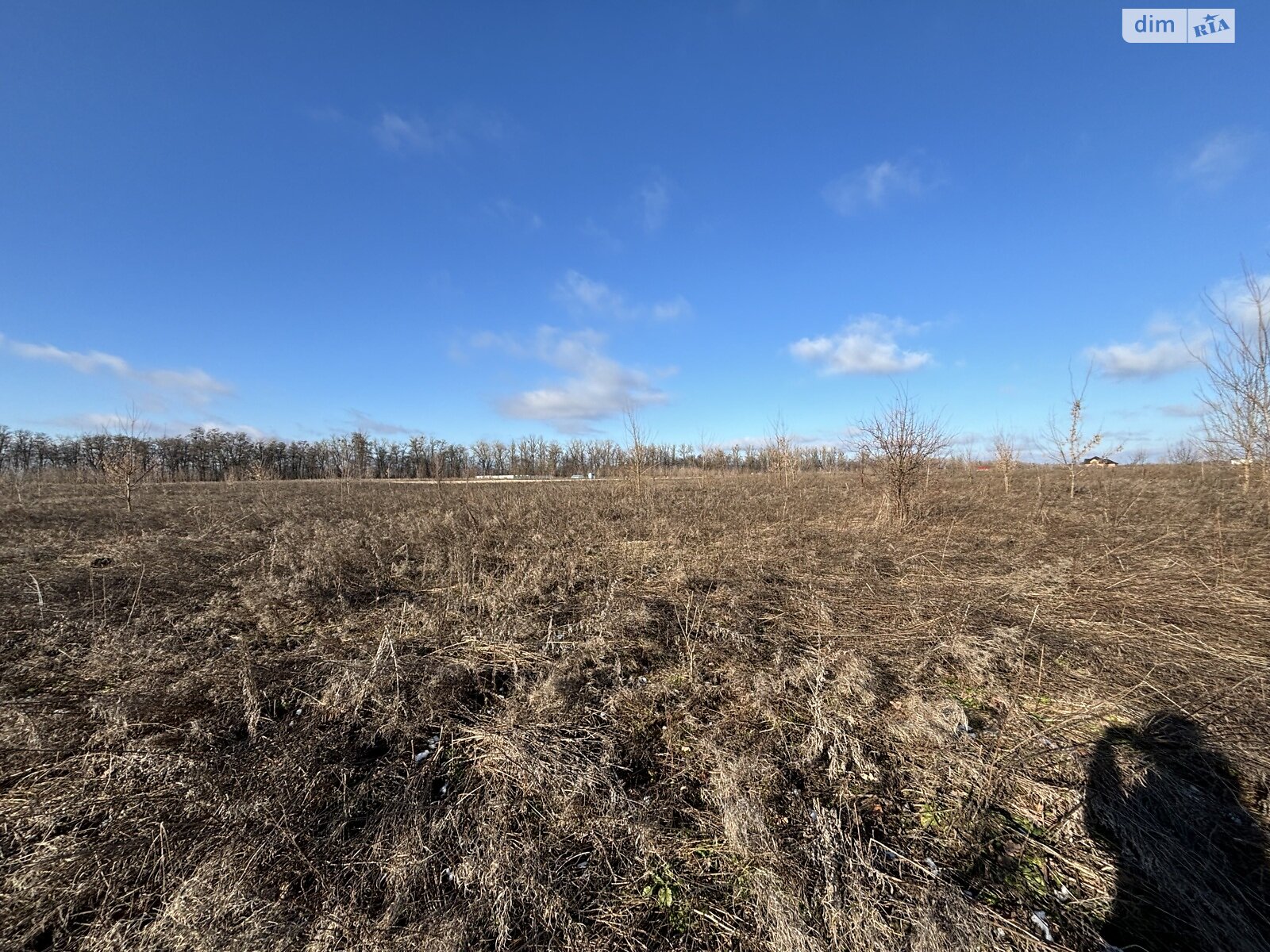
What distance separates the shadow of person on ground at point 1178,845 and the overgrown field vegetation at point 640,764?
1 centimetres

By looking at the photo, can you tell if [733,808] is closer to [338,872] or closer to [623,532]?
[338,872]

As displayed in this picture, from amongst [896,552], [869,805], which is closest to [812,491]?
[896,552]

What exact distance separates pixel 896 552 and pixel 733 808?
21.5 ft

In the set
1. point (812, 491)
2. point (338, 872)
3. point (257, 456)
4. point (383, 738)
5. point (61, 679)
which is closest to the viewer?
point (338, 872)

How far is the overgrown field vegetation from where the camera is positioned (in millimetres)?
1889

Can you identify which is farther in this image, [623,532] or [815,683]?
[623,532]

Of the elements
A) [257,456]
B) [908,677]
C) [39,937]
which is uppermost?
[257,456]

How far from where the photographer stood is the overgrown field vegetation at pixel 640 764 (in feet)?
6.20

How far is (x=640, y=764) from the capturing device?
8.95ft

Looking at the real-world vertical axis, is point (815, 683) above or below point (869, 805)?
above

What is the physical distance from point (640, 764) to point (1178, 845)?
2.61 meters

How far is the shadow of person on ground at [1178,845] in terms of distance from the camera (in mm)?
1850

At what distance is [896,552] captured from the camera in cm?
747

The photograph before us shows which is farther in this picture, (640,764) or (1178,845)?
(640,764)
